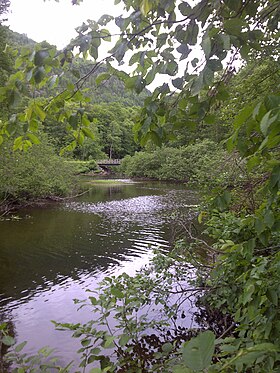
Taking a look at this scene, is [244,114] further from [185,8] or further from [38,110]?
[38,110]

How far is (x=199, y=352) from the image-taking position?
2.82ft

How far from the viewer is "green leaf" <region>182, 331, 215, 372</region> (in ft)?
2.75

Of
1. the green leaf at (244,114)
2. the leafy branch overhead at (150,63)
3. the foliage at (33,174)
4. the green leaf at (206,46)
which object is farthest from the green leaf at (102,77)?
the foliage at (33,174)

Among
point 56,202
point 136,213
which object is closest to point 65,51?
point 136,213

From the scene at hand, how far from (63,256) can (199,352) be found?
36.5 ft

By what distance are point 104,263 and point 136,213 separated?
9.06 metres

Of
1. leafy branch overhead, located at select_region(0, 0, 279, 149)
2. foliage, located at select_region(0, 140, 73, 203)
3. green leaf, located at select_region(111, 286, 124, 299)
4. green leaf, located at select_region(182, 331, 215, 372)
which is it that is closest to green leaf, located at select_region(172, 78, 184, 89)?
leafy branch overhead, located at select_region(0, 0, 279, 149)

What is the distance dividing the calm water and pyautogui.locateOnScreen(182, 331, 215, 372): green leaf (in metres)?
4.64

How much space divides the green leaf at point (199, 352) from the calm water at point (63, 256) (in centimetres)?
464

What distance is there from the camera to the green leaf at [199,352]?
0.84 m

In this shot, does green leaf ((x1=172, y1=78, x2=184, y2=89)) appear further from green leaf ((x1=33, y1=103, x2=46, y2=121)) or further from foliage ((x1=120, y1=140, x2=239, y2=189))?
foliage ((x1=120, y1=140, x2=239, y2=189))

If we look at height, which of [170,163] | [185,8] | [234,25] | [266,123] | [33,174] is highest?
[185,8]

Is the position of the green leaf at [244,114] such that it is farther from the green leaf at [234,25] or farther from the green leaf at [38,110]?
the green leaf at [38,110]

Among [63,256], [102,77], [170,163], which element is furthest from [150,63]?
[170,163]
